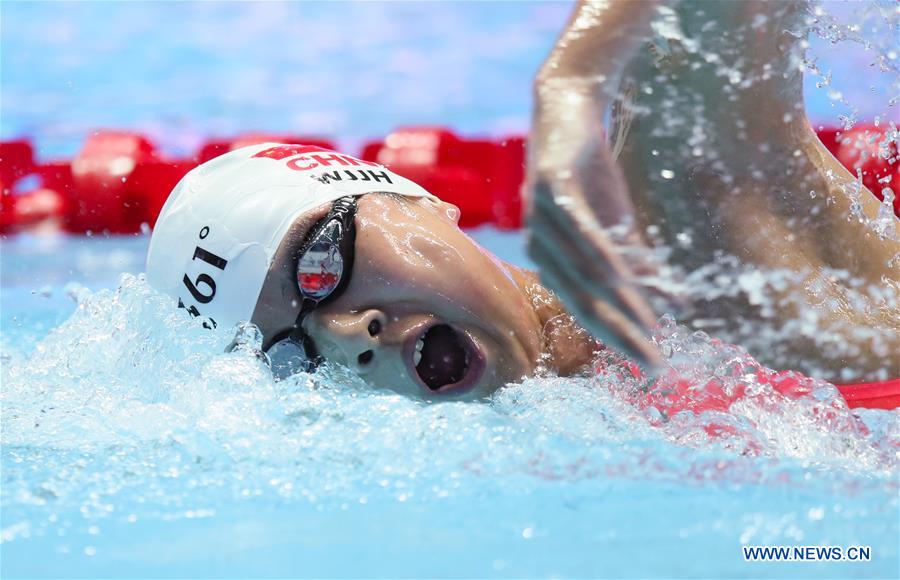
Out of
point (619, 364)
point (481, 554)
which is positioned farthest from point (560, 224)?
point (619, 364)

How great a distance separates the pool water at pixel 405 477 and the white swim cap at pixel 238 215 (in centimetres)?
5

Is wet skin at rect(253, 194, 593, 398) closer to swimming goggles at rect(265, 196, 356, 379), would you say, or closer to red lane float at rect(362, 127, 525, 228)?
swimming goggles at rect(265, 196, 356, 379)

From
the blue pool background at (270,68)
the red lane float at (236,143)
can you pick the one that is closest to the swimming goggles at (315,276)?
the red lane float at (236,143)

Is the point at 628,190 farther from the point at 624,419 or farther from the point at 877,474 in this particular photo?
the point at 877,474

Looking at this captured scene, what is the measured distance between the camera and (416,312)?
1.33 m

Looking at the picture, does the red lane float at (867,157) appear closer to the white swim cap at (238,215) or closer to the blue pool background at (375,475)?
the blue pool background at (375,475)

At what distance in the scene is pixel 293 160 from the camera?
153 cm

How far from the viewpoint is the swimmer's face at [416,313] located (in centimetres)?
133

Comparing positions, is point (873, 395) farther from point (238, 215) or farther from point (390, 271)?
point (238, 215)

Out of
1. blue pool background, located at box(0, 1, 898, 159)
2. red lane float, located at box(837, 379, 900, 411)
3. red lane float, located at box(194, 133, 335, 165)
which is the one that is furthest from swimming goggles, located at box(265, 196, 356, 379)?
blue pool background, located at box(0, 1, 898, 159)

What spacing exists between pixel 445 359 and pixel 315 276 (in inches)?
7.9

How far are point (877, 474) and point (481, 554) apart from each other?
0.42m

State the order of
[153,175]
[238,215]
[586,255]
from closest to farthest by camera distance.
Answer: [586,255], [238,215], [153,175]

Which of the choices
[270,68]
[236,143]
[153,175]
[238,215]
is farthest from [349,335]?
[270,68]
